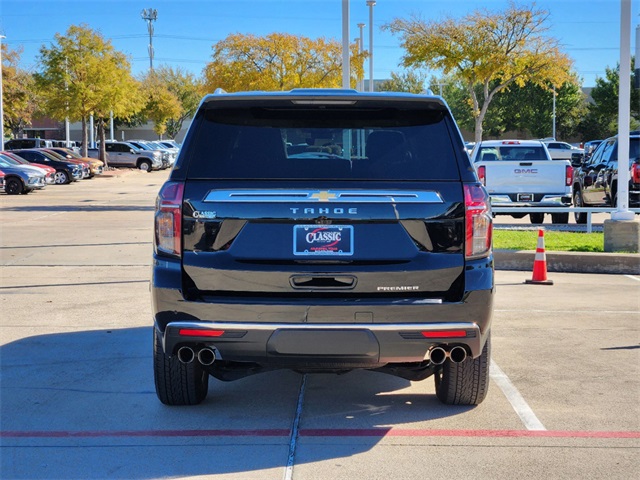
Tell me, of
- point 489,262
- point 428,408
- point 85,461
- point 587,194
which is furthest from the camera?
point 587,194

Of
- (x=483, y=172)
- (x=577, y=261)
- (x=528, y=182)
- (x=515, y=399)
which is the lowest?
(x=515, y=399)

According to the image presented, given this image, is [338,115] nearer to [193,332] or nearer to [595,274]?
[193,332]

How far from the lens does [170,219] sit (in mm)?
5254

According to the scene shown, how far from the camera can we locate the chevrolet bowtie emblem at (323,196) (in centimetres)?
514

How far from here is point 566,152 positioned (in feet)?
168

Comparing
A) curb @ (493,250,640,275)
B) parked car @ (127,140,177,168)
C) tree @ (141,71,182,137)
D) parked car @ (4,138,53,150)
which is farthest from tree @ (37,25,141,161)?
curb @ (493,250,640,275)

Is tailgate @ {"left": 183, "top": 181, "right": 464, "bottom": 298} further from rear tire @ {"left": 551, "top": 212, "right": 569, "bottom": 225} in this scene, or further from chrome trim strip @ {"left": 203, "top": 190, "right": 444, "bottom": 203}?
rear tire @ {"left": 551, "top": 212, "right": 569, "bottom": 225}

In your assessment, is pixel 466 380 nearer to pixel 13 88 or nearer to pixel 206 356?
pixel 206 356

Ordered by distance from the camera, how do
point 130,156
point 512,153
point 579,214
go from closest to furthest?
point 579,214
point 512,153
point 130,156

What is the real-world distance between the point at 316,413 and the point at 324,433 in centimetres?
47

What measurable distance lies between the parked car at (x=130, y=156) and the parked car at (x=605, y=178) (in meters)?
40.4

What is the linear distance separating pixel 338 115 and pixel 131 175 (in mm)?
47094

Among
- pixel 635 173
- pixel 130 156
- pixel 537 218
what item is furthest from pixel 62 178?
pixel 635 173

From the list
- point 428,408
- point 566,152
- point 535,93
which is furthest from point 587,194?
point 535,93
